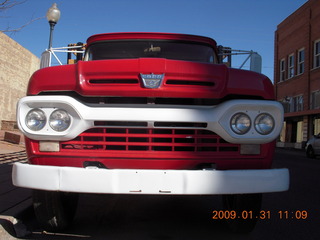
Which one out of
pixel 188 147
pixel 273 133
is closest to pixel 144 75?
pixel 188 147

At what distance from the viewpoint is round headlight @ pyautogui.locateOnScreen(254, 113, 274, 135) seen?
10.1ft

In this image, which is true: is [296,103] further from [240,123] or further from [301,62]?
[240,123]

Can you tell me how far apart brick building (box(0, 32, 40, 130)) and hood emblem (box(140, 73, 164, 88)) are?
16979mm

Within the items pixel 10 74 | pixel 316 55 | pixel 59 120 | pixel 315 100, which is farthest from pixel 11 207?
pixel 316 55

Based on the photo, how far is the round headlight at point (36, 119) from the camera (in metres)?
3.08

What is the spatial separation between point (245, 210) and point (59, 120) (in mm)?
1927

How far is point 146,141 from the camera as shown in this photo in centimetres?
306

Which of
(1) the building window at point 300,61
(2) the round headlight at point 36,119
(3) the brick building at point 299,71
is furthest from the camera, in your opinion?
(1) the building window at point 300,61

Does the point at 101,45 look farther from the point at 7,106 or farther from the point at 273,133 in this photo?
the point at 7,106

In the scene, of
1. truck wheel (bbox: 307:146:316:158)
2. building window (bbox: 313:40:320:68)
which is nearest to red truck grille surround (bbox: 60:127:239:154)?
truck wheel (bbox: 307:146:316:158)

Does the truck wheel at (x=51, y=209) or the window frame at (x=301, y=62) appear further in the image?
the window frame at (x=301, y=62)

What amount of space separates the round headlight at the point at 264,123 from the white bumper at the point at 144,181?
41cm
